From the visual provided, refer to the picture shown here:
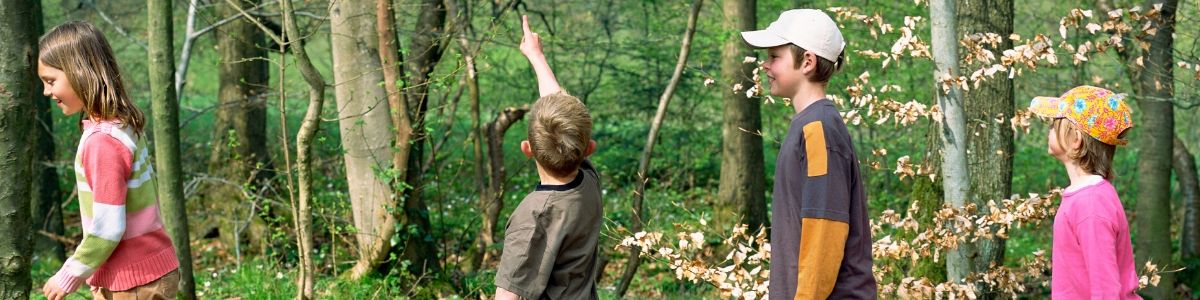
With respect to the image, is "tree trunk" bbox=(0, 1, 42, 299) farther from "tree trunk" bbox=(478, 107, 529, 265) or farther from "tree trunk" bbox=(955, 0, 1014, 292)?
"tree trunk" bbox=(955, 0, 1014, 292)

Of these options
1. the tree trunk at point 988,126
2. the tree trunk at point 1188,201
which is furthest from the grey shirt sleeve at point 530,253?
the tree trunk at point 1188,201

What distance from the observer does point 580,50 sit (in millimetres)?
13570

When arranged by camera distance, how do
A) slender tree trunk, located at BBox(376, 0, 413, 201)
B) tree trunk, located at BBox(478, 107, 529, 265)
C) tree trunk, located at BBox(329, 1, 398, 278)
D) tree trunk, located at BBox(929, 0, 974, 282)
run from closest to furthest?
tree trunk, located at BBox(929, 0, 974, 282)
slender tree trunk, located at BBox(376, 0, 413, 201)
tree trunk, located at BBox(329, 1, 398, 278)
tree trunk, located at BBox(478, 107, 529, 265)

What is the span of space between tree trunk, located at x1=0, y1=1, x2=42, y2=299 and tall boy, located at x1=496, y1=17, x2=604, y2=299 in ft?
6.84

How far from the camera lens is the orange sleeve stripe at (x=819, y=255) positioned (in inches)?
119

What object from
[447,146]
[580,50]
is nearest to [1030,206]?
[580,50]

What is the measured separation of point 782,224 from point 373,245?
412cm

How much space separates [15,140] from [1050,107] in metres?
3.75

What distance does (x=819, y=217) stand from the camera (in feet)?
9.98

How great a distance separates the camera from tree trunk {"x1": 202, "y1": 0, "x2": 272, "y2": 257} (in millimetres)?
10883

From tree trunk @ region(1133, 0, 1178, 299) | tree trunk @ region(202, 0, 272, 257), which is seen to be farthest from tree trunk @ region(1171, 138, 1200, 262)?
tree trunk @ region(202, 0, 272, 257)

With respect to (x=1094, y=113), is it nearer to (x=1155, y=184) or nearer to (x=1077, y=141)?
(x=1077, y=141)

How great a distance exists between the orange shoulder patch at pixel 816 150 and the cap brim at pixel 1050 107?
1.15 meters

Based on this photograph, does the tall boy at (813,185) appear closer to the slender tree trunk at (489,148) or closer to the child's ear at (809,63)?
the child's ear at (809,63)
